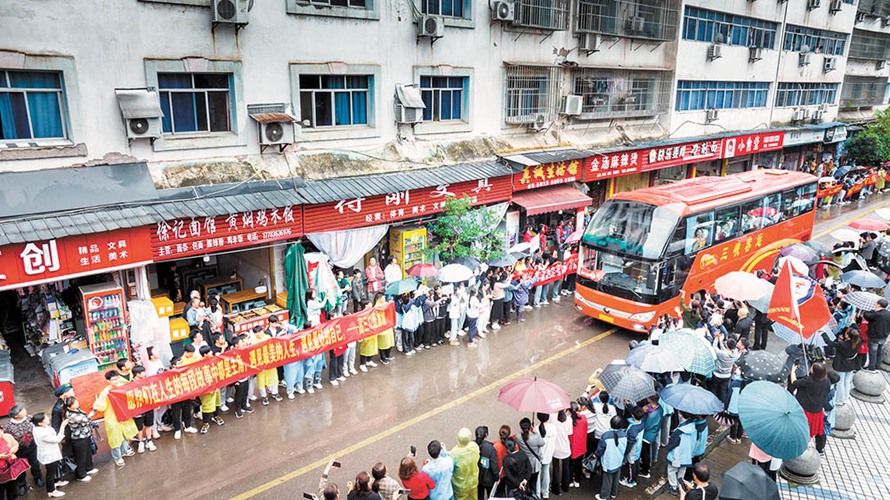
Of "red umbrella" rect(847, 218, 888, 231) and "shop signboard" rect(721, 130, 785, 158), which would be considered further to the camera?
"shop signboard" rect(721, 130, 785, 158)

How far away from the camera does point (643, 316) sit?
14.0 m

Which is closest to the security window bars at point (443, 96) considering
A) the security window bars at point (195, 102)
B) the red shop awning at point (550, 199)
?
the red shop awning at point (550, 199)

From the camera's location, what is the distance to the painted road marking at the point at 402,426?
29.5 ft

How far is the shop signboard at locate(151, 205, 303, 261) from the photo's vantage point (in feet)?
38.9

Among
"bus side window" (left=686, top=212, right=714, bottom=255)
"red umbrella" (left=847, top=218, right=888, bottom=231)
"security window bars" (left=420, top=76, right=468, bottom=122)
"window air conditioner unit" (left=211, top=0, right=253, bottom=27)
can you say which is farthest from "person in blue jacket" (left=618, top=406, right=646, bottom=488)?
"red umbrella" (left=847, top=218, right=888, bottom=231)

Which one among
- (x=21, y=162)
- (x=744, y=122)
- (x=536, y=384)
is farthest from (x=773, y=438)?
(x=744, y=122)

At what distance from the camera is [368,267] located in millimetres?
15742

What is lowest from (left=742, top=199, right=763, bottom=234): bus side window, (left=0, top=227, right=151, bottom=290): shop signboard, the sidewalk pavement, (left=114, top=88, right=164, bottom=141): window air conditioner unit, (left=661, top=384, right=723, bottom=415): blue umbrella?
the sidewalk pavement

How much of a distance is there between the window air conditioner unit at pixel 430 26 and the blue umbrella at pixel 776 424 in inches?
473

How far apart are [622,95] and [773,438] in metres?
18.3

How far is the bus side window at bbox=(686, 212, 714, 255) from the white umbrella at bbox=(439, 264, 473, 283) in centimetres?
537

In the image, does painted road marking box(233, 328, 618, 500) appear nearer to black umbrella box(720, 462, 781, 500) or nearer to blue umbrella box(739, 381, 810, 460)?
blue umbrella box(739, 381, 810, 460)

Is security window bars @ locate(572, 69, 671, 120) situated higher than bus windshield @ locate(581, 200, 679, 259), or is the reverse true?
security window bars @ locate(572, 69, 671, 120)

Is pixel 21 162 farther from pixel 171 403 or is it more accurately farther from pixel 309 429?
pixel 309 429
